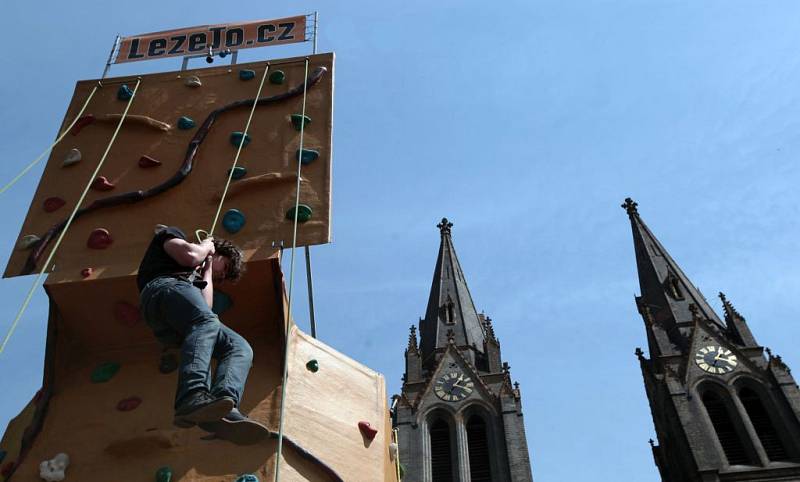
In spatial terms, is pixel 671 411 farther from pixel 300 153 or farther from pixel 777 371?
pixel 300 153

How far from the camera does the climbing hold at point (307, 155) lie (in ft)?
23.5

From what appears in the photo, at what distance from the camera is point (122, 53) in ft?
30.5

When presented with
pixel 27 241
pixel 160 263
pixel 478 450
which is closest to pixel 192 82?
pixel 27 241

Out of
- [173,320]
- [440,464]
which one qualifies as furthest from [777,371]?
[173,320]

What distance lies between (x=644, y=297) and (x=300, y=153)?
2773 centimetres

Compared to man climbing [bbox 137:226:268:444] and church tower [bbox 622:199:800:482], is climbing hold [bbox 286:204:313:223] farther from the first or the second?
church tower [bbox 622:199:800:482]

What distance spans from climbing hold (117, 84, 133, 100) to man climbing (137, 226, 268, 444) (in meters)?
4.05

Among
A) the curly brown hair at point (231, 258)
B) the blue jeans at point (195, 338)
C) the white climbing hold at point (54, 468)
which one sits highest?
the curly brown hair at point (231, 258)

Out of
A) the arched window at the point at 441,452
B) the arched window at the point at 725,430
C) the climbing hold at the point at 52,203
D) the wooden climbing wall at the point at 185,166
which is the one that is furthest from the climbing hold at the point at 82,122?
the arched window at the point at 725,430

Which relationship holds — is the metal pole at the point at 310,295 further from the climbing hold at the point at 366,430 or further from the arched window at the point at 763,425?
the arched window at the point at 763,425

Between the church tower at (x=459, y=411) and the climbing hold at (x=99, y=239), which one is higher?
the church tower at (x=459, y=411)

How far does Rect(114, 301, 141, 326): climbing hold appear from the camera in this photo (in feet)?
20.6

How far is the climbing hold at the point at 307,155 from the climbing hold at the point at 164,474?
289cm

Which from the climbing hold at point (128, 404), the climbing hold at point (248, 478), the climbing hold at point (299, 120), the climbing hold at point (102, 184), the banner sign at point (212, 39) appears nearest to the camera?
the climbing hold at point (248, 478)
